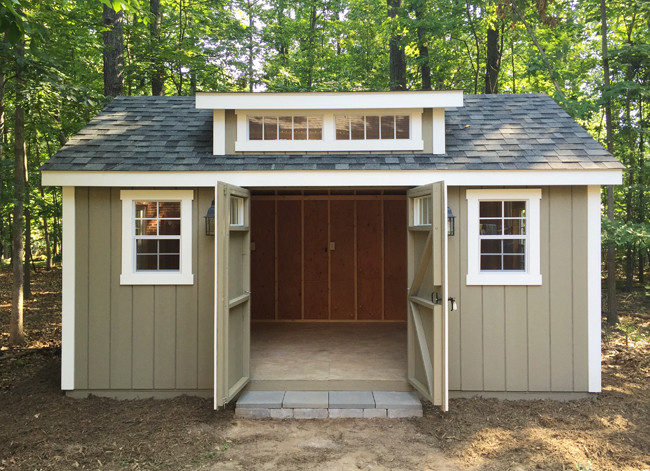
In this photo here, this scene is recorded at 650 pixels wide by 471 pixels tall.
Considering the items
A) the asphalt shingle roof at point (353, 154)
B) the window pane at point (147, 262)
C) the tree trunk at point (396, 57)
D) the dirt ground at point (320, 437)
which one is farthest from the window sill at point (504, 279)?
the tree trunk at point (396, 57)

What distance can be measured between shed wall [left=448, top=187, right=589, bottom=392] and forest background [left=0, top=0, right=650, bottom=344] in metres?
2.94

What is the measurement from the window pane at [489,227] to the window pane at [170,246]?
3523mm

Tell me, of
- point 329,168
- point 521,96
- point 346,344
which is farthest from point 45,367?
point 521,96

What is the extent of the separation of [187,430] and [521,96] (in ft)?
20.9

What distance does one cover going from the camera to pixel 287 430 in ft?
14.6

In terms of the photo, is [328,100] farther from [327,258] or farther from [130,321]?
[327,258]

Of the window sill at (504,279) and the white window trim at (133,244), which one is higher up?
the white window trim at (133,244)

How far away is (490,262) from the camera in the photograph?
5289mm

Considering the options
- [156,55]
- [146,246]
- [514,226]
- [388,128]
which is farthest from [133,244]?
[156,55]

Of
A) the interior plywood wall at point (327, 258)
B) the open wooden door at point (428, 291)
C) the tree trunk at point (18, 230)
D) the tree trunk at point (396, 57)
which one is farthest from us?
the tree trunk at point (396, 57)

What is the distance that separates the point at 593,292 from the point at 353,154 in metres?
3.16

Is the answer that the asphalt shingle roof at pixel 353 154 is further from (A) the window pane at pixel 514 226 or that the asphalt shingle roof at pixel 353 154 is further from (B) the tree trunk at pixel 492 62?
(B) the tree trunk at pixel 492 62

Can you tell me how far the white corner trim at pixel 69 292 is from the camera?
5.20m

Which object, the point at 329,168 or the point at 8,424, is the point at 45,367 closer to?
the point at 8,424
